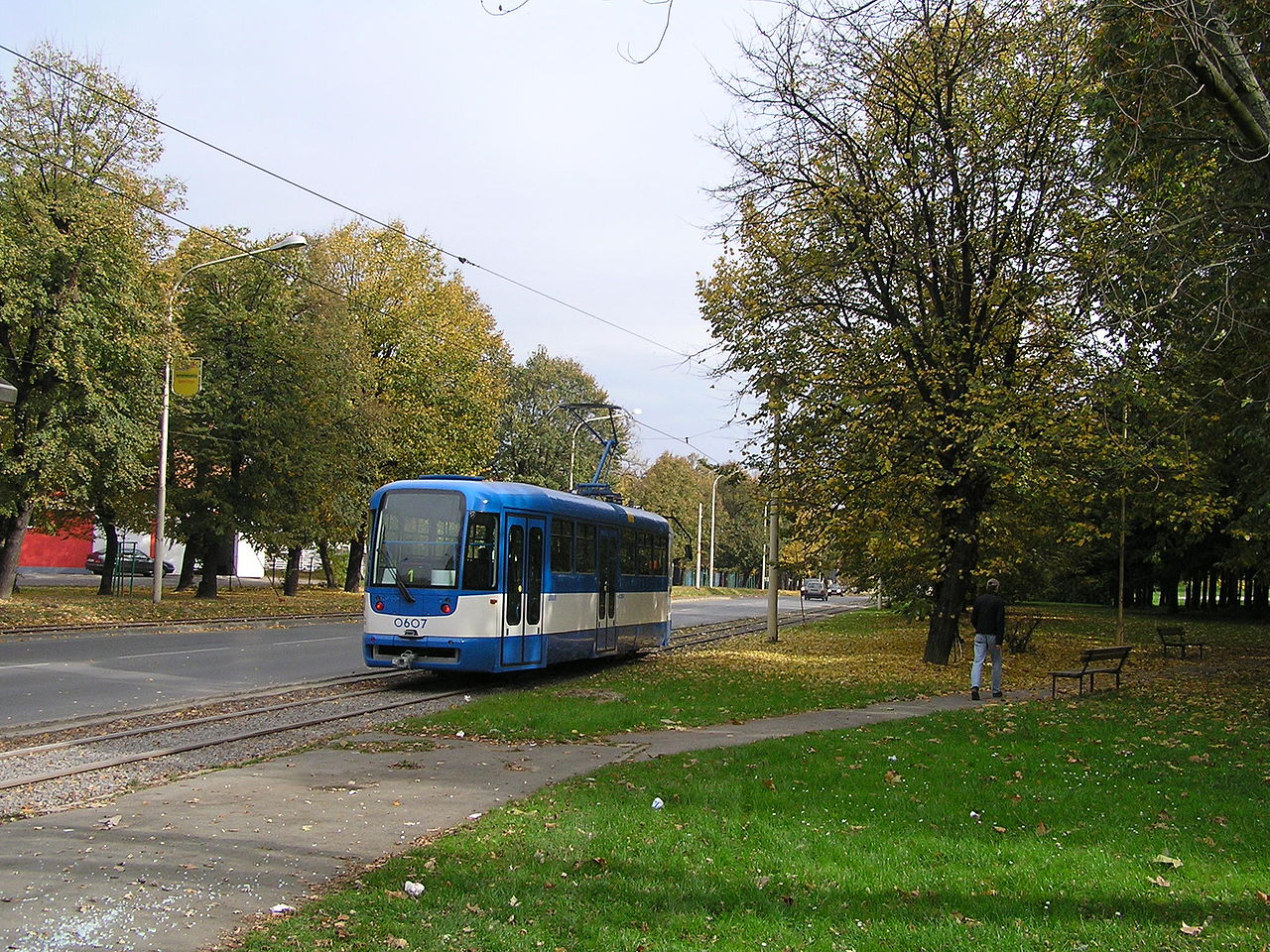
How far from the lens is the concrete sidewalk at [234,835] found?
521 centimetres

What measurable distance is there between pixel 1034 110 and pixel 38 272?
2235cm

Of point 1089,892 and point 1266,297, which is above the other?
point 1266,297

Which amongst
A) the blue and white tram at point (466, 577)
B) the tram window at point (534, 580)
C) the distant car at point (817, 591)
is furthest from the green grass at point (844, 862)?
the distant car at point (817, 591)

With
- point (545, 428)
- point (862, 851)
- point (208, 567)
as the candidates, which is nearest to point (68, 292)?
point (208, 567)

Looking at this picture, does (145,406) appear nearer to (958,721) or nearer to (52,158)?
(52,158)

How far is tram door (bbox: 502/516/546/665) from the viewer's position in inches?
642

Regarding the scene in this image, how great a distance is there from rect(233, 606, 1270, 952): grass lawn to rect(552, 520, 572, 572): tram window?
495 centimetres

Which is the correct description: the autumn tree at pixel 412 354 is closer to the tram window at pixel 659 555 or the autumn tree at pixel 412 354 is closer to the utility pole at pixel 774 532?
the utility pole at pixel 774 532

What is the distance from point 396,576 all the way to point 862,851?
1064cm

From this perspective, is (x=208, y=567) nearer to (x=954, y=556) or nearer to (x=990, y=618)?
(x=954, y=556)

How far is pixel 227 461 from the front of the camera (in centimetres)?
3684

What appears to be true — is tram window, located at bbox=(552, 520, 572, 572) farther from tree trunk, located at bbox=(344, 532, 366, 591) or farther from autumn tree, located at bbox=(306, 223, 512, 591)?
tree trunk, located at bbox=(344, 532, 366, 591)

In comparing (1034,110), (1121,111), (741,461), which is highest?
(1034,110)

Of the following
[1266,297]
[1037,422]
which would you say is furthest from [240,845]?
[1037,422]
